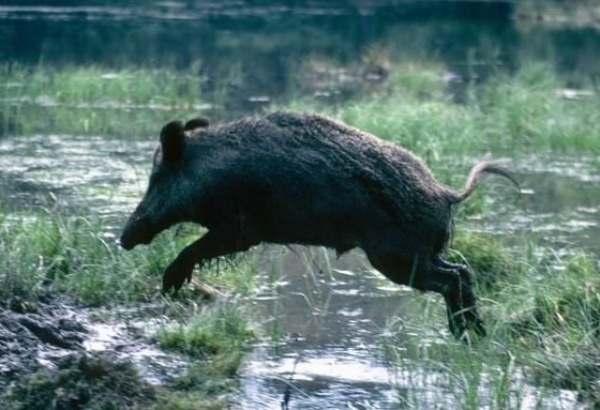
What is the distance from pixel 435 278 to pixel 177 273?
1.45 meters

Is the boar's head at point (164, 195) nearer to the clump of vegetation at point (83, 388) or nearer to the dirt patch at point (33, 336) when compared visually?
the dirt patch at point (33, 336)

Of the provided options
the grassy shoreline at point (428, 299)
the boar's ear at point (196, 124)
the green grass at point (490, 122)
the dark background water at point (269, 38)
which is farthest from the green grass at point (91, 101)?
the boar's ear at point (196, 124)

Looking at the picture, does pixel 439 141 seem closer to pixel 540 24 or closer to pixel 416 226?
pixel 416 226

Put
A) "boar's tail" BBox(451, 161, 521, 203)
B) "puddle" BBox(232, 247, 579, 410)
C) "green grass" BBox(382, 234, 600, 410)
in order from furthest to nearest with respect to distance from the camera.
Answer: "boar's tail" BBox(451, 161, 521, 203) → "puddle" BBox(232, 247, 579, 410) → "green grass" BBox(382, 234, 600, 410)

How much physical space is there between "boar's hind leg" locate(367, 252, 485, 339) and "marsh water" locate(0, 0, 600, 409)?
0.21m

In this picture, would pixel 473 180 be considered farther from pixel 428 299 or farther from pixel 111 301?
pixel 111 301

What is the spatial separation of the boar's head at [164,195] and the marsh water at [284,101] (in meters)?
0.72

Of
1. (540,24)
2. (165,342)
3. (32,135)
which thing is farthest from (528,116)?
(540,24)

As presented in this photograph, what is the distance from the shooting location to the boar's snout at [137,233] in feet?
25.2

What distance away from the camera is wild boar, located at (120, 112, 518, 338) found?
23.4ft

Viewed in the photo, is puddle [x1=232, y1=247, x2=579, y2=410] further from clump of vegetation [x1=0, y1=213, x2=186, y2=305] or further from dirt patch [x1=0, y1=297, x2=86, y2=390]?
dirt patch [x1=0, y1=297, x2=86, y2=390]

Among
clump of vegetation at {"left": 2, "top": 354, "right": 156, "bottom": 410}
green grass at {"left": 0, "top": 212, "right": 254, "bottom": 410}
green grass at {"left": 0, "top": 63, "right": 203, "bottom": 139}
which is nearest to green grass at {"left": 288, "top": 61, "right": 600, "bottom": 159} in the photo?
green grass at {"left": 0, "top": 63, "right": 203, "bottom": 139}

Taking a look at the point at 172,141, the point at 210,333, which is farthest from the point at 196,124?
the point at 210,333

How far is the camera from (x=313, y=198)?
720 cm
